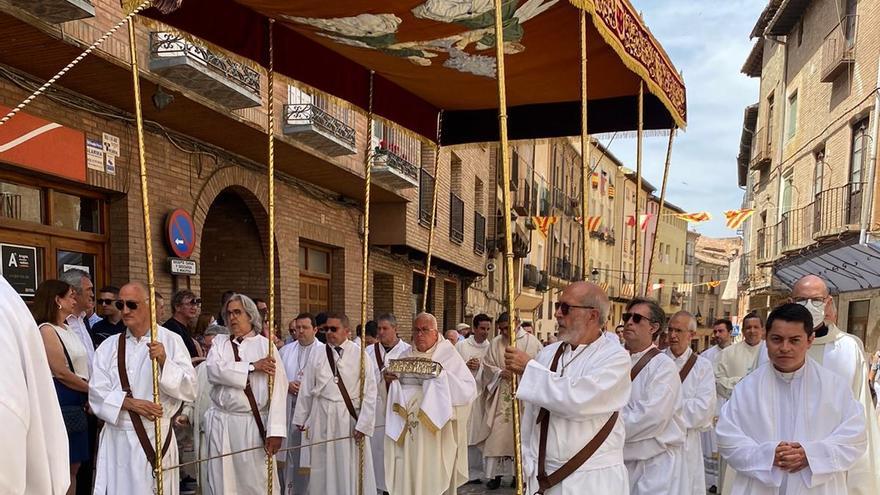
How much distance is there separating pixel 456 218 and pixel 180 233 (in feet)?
37.4

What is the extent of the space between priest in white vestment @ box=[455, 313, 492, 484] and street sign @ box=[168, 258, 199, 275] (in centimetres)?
387

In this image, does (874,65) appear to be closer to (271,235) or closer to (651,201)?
(271,235)

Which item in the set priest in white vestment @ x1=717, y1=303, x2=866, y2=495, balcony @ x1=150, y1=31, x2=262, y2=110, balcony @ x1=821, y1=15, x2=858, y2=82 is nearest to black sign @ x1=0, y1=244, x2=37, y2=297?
balcony @ x1=150, y1=31, x2=262, y2=110

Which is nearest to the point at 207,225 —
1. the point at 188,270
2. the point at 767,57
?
the point at 188,270

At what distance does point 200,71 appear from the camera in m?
7.68

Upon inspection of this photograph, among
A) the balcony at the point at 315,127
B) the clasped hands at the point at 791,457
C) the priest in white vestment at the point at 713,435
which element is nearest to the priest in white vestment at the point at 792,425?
the clasped hands at the point at 791,457

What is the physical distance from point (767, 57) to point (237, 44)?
980 inches

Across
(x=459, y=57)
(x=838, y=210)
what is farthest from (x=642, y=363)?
(x=838, y=210)

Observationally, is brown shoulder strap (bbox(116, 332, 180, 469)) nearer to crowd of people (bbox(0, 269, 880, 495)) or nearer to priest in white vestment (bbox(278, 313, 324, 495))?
crowd of people (bbox(0, 269, 880, 495))

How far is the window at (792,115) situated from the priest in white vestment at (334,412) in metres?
19.6

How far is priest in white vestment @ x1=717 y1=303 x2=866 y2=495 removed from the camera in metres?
3.47

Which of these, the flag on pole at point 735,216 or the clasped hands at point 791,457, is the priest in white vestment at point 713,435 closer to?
the clasped hands at point 791,457

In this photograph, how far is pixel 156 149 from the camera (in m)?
8.91

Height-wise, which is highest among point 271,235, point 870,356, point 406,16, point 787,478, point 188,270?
point 406,16
